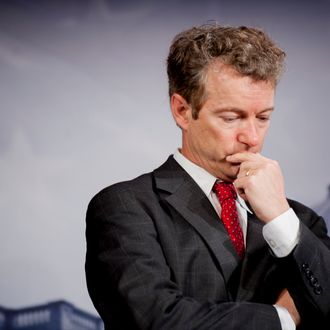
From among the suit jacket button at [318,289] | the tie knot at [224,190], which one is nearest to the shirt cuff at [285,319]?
the suit jacket button at [318,289]

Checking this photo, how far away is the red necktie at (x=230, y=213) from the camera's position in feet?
7.23

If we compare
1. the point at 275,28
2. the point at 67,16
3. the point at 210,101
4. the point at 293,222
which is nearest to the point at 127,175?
the point at 67,16

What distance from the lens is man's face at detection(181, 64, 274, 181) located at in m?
2.17

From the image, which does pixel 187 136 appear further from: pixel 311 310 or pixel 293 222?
pixel 311 310

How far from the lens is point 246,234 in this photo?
2.24m

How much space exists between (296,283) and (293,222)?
0.18 metres

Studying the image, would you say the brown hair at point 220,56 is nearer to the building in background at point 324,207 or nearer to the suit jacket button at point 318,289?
the suit jacket button at point 318,289

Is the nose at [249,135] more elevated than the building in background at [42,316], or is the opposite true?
the nose at [249,135]

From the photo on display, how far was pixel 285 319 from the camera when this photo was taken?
77.0 inches

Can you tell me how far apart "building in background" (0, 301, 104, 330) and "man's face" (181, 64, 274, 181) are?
1.66 meters

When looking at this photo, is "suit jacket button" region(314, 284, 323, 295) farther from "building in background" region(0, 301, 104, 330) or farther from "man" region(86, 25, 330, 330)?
Result: "building in background" region(0, 301, 104, 330)

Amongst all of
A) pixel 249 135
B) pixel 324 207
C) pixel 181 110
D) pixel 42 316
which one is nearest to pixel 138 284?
pixel 249 135

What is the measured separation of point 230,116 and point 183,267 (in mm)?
518

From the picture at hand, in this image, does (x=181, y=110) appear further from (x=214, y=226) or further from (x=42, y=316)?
(x=42, y=316)
